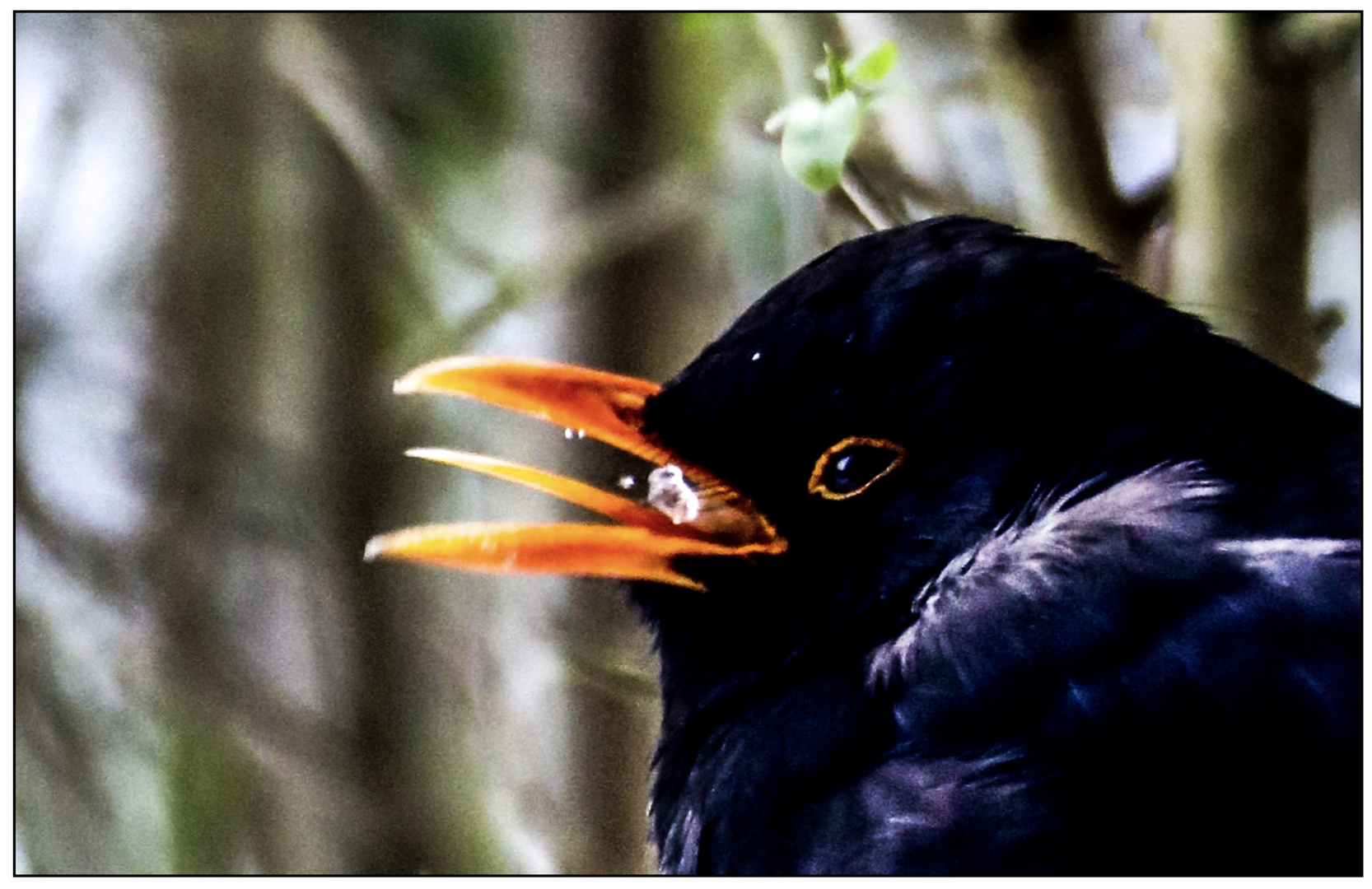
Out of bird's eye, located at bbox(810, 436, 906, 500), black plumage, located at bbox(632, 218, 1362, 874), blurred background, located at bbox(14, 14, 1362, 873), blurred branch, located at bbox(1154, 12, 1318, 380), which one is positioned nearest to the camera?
black plumage, located at bbox(632, 218, 1362, 874)

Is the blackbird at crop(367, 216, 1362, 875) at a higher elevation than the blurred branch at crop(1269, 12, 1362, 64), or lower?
lower

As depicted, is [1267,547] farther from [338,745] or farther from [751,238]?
[338,745]

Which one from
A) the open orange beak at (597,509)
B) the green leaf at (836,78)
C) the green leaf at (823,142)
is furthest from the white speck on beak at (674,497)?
the green leaf at (836,78)

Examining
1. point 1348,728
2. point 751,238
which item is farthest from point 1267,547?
point 751,238

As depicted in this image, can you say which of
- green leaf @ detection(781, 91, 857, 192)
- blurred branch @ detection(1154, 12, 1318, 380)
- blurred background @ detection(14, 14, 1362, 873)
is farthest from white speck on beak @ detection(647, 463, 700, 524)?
blurred branch @ detection(1154, 12, 1318, 380)

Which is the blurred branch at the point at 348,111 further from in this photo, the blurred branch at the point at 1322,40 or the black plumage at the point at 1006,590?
the blurred branch at the point at 1322,40

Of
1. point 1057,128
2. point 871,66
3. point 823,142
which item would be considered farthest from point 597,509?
point 1057,128

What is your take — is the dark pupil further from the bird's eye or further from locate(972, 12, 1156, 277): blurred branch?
locate(972, 12, 1156, 277): blurred branch

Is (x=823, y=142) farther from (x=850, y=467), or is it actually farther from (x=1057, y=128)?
(x=850, y=467)
